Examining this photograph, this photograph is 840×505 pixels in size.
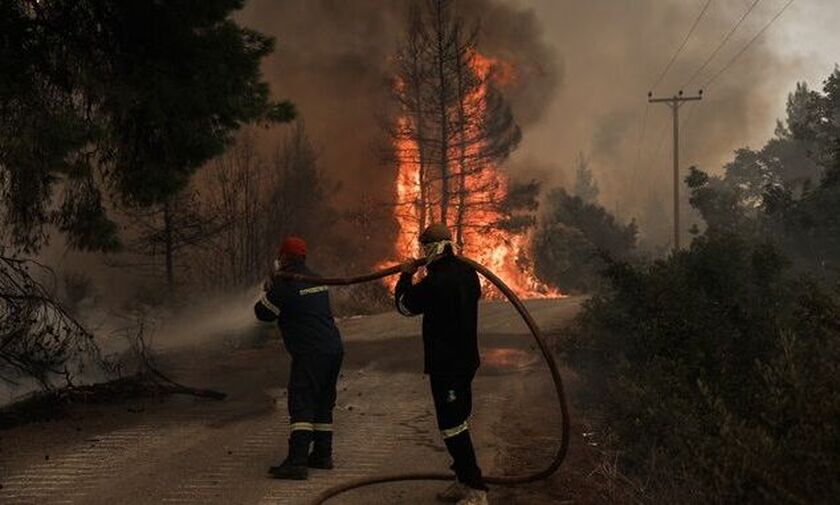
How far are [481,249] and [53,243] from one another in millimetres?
16766

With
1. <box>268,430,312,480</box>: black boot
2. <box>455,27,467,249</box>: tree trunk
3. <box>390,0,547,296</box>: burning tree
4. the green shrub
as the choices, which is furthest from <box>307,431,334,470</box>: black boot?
<box>390,0,547,296</box>: burning tree

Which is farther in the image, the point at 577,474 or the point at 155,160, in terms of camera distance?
the point at 155,160

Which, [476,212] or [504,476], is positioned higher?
[476,212]

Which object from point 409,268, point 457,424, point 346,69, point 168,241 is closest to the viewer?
point 457,424

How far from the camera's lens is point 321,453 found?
5988 mm

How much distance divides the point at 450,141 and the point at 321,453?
2659cm

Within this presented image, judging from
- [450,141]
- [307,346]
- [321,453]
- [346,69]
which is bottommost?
[321,453]

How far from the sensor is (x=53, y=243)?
901 inches

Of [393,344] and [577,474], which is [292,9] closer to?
[393,344]

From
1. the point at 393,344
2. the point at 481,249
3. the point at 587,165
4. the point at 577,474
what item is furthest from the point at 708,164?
the point at 577,474

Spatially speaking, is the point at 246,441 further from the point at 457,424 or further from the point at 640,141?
the point at 640,141

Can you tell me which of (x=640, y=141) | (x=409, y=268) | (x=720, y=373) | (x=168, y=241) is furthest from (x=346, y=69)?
(x=640, y=141)

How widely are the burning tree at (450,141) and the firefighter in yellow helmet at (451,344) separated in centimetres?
2447

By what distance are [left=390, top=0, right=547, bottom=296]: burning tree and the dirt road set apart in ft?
65.3
